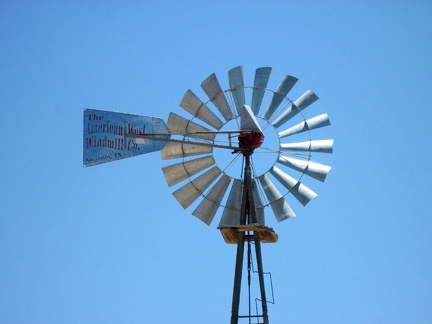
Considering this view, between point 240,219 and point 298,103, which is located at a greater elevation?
point 298,103

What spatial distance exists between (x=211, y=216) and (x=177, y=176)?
106 centimetres

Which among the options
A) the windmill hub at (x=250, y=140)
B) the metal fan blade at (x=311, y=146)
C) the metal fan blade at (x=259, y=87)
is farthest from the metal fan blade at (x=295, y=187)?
the metal fan blade at (x=259, y=87)

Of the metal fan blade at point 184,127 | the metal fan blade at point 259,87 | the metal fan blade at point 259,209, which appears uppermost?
the metal fan blade at point 259,87

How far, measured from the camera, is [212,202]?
60.5ft

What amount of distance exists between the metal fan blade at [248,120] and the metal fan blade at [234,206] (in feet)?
3.93

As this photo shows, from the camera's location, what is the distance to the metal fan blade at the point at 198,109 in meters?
18.2

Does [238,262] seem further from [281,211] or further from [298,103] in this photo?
[298,103]

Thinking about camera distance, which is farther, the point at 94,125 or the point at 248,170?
the point at 248,170

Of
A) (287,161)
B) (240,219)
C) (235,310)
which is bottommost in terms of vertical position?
(235,310)

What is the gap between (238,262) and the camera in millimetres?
17688

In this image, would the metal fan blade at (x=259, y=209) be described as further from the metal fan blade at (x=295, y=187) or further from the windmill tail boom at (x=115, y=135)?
the windmill tail boom at (x=115, y=135)

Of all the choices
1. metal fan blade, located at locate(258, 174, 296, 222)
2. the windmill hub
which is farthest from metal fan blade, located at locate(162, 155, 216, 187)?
metal fan blade, located at locate(258, 174, 296, 222)

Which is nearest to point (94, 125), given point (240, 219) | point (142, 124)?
point (142, 124)

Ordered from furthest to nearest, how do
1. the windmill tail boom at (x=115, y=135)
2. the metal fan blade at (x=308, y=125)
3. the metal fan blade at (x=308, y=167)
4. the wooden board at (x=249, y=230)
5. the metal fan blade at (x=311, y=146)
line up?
the metal fan blade at (x=308, y=125) → the metal fan blade at (x=311, y=146) → the metal fan blade at (x=308, y=167) → the wooden board at (x=249, y=230) → the windmill tail boom at (x=115, y=135)
